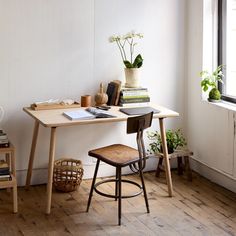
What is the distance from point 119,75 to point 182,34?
2.41 ft

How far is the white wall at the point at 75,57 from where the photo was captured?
4.21 metres

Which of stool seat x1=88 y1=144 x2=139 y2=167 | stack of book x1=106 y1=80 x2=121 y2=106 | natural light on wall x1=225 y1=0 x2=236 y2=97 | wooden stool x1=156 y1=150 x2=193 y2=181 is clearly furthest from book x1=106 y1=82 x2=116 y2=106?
natural light on wall x1=225 y1=0 x2=236 y2=97

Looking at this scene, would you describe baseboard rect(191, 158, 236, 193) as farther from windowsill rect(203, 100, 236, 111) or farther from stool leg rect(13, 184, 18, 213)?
stool leg rect(13, 184, 18, 213)

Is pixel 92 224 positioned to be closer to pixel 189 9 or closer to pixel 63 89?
pixel 63 89

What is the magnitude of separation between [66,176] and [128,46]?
1277 millimetres

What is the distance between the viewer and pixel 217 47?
182 inches

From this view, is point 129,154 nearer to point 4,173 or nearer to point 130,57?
point 4,173

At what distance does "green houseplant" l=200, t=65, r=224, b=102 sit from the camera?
4484 mm

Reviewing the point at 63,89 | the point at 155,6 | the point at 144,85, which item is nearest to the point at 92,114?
the point at 63,89

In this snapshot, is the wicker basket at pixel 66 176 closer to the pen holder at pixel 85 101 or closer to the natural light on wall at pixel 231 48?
the pen holder at pixel 85 101

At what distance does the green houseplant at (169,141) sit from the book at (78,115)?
936 millimetres

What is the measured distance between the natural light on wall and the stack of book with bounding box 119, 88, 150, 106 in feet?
2.49

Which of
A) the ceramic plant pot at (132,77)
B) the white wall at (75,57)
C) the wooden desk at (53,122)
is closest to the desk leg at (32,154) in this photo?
the wooden desk at (53,122)

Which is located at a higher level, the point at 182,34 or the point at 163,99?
the point at 182,34
